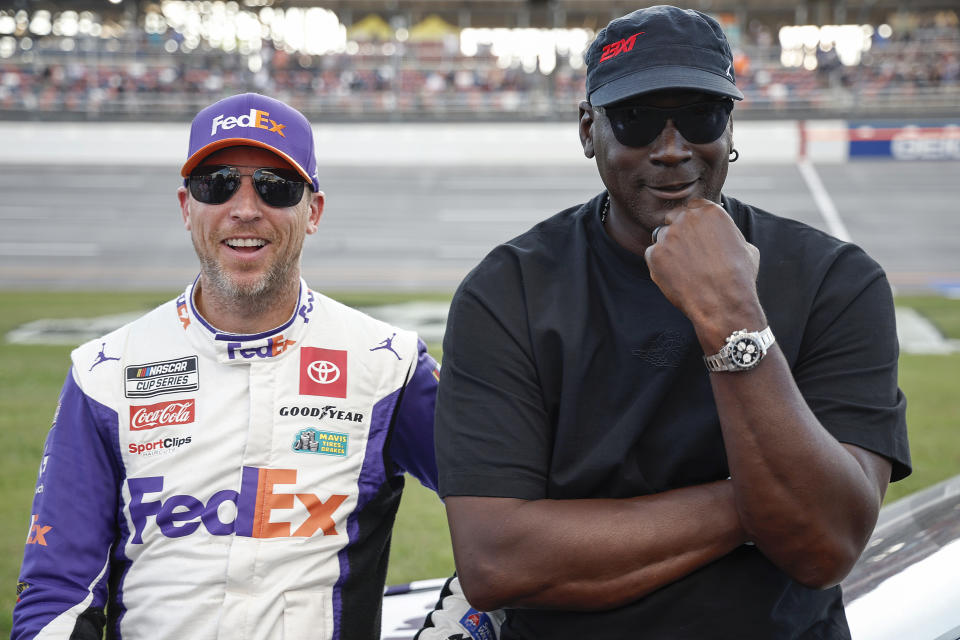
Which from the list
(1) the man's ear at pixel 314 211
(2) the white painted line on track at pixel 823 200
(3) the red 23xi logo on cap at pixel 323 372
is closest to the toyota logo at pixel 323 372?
(3) the red 23xi logo on cap at pixel 323 372

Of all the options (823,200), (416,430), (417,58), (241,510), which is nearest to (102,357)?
(241,510)

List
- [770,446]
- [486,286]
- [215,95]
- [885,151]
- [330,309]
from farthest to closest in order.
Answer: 1. [215,95]
2. [885,151]
3. [330,309]
4. [486,286]
5. [770,446]

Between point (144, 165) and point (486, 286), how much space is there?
3026 cm

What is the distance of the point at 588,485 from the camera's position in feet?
5.56

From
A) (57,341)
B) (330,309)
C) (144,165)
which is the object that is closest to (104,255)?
(144,165)

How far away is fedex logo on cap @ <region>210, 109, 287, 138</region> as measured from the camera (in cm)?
223

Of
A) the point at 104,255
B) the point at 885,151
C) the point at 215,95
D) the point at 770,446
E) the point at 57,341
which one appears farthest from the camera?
the point at 215,95

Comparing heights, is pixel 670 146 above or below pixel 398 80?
above

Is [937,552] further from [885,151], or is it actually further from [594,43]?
[885,151]

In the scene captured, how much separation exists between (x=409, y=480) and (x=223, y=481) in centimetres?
438

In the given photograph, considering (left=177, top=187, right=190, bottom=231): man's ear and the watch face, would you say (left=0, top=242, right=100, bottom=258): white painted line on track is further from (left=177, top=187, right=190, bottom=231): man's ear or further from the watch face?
the watch face

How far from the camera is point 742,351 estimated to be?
1.47m

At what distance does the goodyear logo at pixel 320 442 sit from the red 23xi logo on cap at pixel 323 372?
0.31ft

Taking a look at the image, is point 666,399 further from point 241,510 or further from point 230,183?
point 230,183
